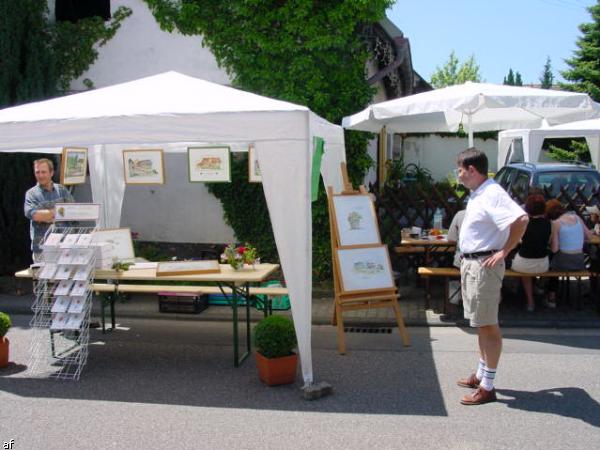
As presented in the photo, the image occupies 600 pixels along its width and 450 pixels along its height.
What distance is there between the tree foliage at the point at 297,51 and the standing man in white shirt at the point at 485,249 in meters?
4.74

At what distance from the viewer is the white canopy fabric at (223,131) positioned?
4801 millimetres

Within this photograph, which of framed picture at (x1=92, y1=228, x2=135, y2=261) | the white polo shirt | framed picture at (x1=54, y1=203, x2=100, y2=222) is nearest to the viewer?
the white polo shirt

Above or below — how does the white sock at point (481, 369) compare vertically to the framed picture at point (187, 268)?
below

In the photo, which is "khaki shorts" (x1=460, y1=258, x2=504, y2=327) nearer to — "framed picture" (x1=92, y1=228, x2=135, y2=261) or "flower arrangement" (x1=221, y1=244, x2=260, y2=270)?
"flower arrangement" (x1=221, y1=244, x2=260, y2=270)

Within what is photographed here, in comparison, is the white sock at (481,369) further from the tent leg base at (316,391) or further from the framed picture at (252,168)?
the framed picture at (252,168)

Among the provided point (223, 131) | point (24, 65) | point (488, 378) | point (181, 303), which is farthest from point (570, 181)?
point (24, 65)

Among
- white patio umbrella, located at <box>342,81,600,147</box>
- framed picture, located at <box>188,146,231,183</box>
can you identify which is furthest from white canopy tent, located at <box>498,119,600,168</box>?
framed picture, located at <box>188,146,231,183</box>

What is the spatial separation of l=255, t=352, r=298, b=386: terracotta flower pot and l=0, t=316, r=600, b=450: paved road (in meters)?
0.08

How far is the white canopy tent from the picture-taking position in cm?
1125

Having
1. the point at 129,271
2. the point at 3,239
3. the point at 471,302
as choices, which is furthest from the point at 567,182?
the point at 3,239

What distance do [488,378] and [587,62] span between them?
22652 mm

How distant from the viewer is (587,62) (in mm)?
23688

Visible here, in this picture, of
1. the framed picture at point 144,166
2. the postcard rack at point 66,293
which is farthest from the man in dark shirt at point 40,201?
the framed picture at point 144,166

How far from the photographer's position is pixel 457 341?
21.1 feet
